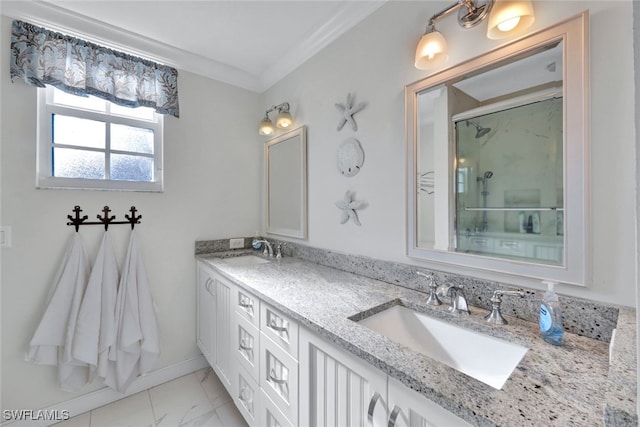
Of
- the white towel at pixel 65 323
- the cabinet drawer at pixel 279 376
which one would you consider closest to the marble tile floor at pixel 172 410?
the white towel at pixel 65 323

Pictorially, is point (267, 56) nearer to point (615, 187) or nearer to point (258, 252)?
point (258, 252)

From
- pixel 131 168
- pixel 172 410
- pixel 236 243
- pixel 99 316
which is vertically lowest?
pixel 172 410

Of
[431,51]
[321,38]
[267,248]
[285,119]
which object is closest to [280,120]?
[285,119]

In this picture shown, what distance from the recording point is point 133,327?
1646 mm

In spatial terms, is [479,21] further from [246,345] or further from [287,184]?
[246,345]

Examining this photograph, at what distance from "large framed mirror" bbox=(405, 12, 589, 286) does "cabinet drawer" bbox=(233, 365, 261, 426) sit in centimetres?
100

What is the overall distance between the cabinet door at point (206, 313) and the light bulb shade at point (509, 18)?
1888 millimetres

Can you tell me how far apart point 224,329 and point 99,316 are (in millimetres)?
753

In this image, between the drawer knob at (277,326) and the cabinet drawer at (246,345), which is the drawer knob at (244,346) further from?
the drawer knob at (277,326)

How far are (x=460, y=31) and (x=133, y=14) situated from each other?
1.79 metres

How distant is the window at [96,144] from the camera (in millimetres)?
Result: 1515

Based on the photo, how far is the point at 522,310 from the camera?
860 mm

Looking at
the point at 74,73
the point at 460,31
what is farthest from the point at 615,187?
the point at 74,73

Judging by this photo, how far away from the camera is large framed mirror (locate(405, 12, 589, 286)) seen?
783 millimetres
